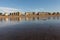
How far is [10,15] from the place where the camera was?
102m

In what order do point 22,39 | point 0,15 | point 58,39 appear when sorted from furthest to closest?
1. point 0,15
2. point 22,39
3. point 58,39

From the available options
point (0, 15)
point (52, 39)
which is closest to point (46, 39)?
point (52, 39)

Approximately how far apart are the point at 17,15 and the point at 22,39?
92.5m

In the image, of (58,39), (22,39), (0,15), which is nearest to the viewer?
(58,39)

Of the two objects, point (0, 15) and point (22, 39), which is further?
point (0, 15)

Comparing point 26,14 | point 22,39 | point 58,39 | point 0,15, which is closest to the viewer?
point 58,39

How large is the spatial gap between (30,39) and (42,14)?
96.1 m

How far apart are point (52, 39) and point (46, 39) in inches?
25.4

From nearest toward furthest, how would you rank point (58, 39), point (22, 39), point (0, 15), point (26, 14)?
point (58, 39), point (22, 39), point (0, 15), point (26, 14)

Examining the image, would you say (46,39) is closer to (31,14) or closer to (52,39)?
(52,39)

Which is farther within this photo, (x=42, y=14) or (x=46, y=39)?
(x=42, y=14)

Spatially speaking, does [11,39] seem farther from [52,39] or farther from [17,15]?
[17,15]

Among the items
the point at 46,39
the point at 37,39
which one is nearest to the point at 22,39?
the point at 37,39

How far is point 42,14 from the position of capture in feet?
356
